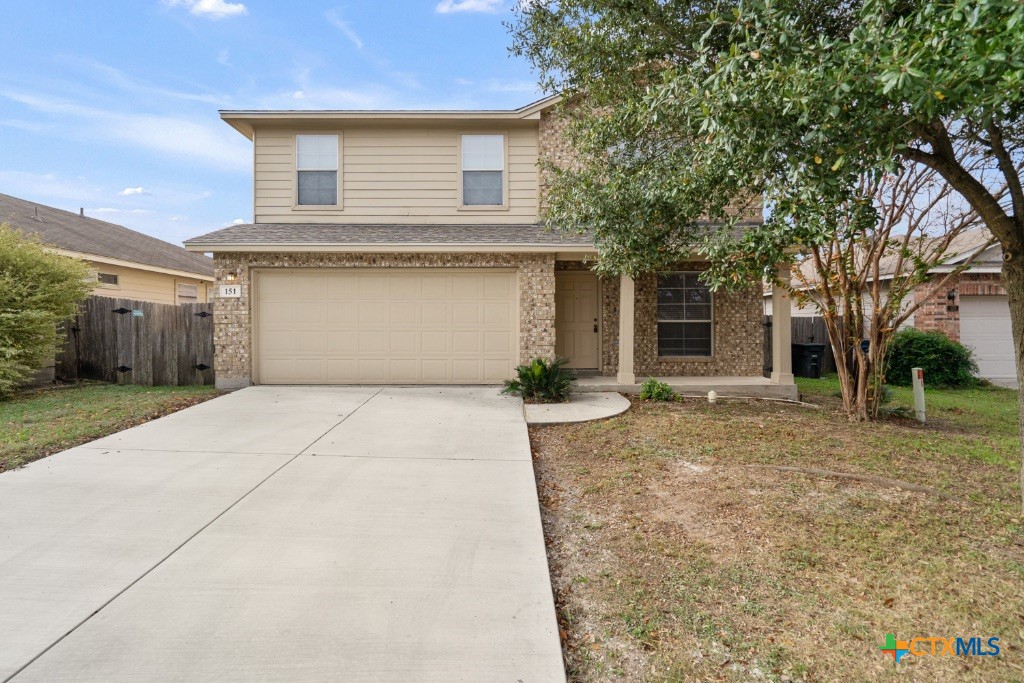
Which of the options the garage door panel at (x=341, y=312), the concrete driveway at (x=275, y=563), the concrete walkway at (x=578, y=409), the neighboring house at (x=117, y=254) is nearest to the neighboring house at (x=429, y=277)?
the garage door panel at (x=341, y=312)

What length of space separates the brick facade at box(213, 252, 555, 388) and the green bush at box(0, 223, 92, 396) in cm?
265

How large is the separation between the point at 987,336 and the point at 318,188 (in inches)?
620

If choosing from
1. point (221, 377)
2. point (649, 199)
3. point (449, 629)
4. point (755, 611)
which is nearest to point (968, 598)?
point (755, 611)

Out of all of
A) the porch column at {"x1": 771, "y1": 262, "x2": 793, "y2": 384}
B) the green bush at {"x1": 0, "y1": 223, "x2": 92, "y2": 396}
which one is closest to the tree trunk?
the porch column at {"x1": 771, "y1": 262, "x2": 793, "y2": 384}

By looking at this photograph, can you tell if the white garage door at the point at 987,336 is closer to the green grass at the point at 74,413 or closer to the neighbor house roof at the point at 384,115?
the neighbor house roof at the point at 384,115

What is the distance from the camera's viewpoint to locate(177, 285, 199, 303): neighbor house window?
18125mm

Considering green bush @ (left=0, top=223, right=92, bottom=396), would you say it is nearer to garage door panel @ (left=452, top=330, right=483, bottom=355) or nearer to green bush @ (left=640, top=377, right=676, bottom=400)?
garage door panel @ (left=452, top=330, right=483, bottom=355)

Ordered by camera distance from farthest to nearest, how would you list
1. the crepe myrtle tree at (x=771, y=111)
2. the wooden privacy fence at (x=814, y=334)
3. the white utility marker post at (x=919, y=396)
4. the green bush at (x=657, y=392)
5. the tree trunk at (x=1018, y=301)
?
the wooden privacy fence at (x=814, y=334) < the green bush at (x=657, y=392) < the white utility marker post at (x=919, y=396) < the tree trunk at (x=1018, y=301) < the crepe myrtle tree at (x=771, y=111)

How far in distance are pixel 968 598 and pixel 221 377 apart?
34.1ft

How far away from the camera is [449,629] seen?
2672 mm

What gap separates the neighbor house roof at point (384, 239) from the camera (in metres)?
9.27

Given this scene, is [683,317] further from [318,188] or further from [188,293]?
[188,293]

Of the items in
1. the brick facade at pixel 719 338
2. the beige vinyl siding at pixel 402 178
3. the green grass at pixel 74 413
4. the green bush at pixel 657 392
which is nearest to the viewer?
the green grass at pixel 74 413

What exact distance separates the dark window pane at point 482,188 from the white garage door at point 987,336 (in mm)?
11533
